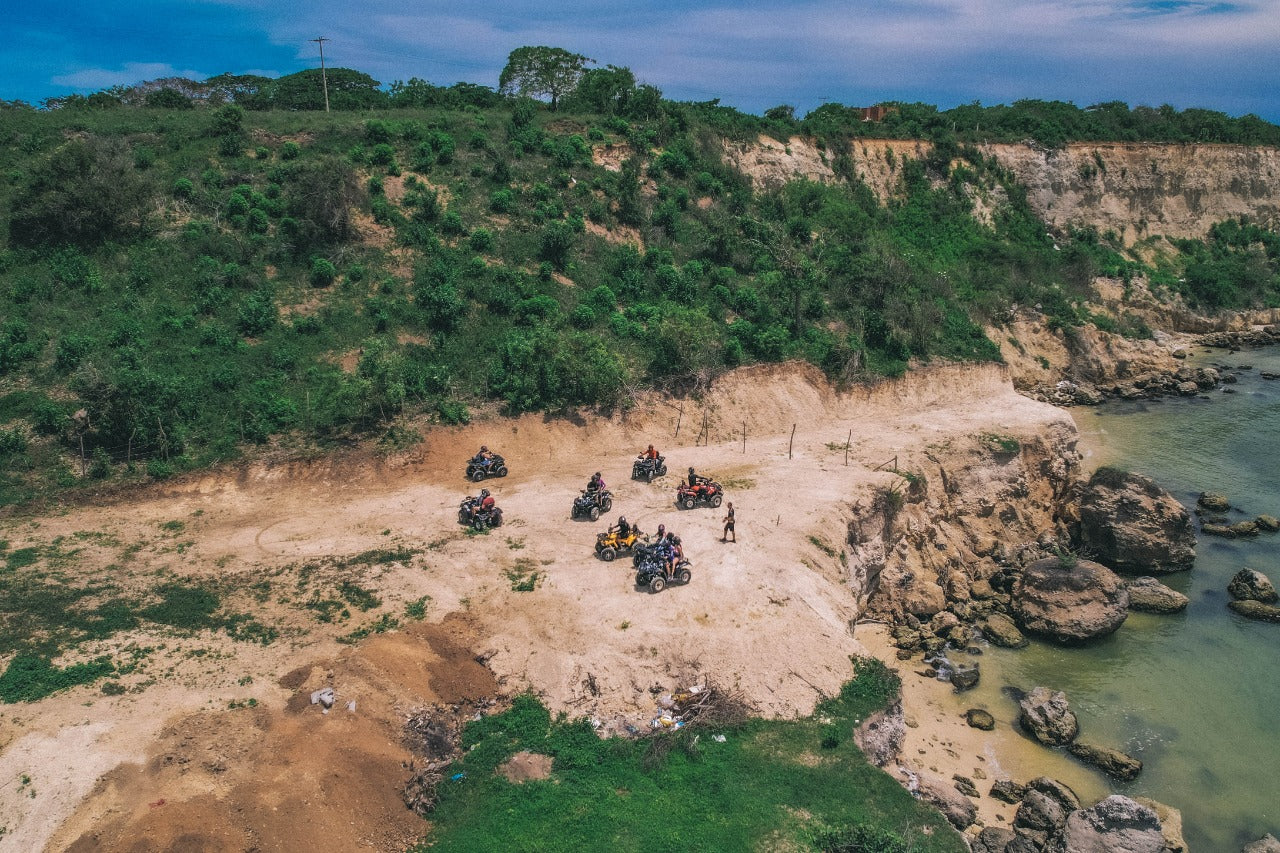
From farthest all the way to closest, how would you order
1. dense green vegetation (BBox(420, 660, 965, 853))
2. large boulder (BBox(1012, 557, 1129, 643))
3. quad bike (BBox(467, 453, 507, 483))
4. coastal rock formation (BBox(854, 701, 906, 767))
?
quad bike (BBox(467, 453, 507, 483)) → large boulder (BBox(1012, 557, 1129, 643)) → coastal rock formation (BBox(854, 701, 906, 767)) → dense green vegetation (BBox(420, 660, 965, 853))

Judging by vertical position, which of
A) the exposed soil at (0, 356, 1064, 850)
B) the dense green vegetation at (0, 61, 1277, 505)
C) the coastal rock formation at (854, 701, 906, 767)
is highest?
the dense green vegetation at (0, 61, 1277, 505)

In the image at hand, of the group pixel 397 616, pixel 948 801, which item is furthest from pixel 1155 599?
pixel 397 616

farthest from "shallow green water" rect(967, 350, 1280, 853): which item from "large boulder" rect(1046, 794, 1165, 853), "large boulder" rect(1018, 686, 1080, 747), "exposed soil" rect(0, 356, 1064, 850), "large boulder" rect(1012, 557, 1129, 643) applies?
"exposed soil" rect(0, 356, 1064, 850)

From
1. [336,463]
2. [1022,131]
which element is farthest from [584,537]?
[1022,131]

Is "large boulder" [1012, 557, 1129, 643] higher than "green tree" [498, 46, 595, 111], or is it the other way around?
"green tree" [498, 46, 595, 111]

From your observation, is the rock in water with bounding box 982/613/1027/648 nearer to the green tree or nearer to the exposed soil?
the exposed soil

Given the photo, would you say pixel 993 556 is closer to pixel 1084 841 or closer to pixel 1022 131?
pixel 1084 841

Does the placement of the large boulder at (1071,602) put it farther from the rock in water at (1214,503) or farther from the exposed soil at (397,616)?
the rock in water at (1214,503)
